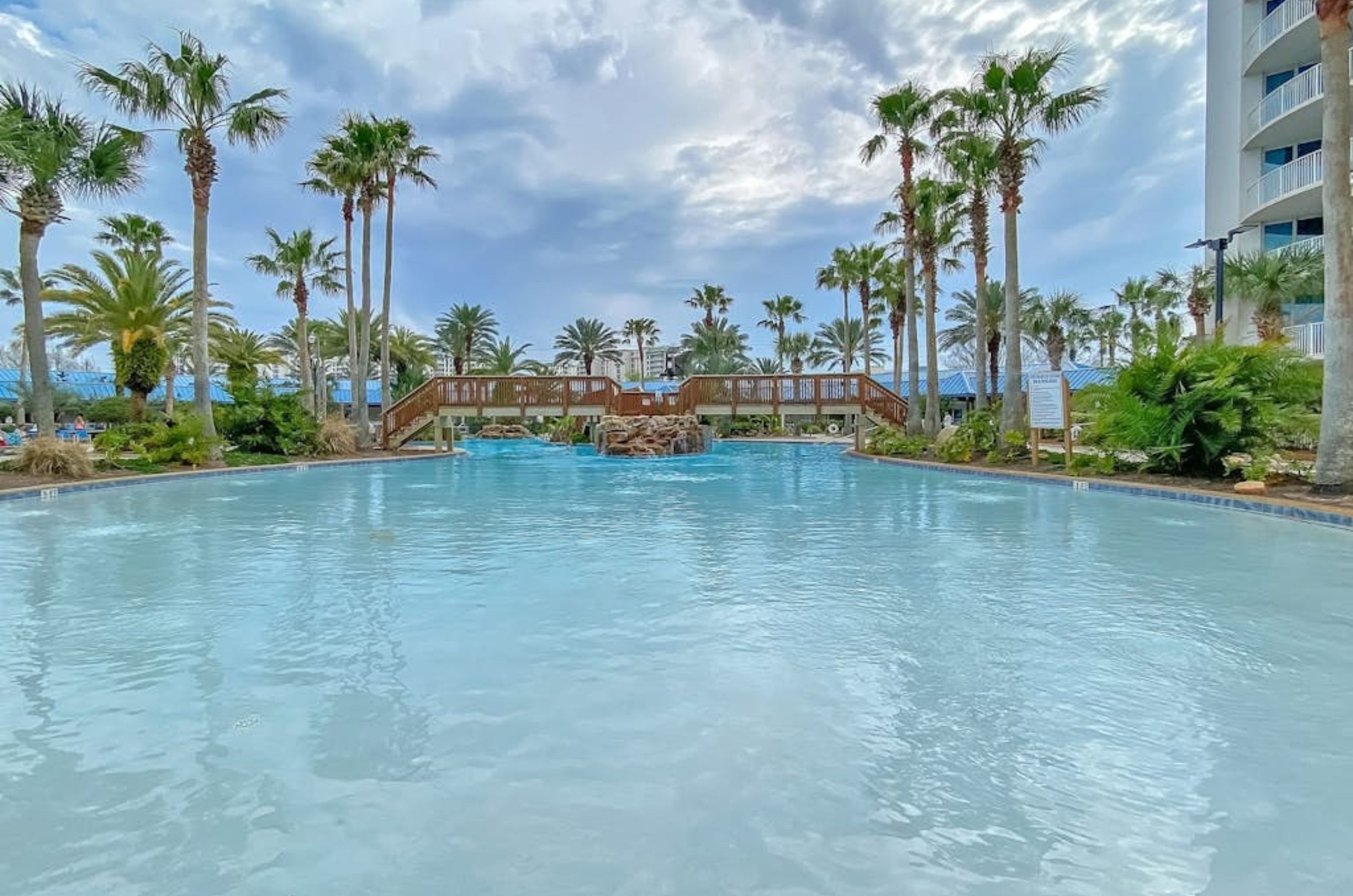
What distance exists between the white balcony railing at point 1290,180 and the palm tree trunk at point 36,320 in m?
28.8

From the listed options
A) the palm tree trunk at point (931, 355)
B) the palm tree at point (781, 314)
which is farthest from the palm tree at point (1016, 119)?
the palm tree at point (781, 314)

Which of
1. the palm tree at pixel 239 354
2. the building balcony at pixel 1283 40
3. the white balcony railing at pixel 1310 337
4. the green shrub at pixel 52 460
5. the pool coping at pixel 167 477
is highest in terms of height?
the building balcony at pixel 1283 40

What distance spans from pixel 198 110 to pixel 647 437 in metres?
14.4

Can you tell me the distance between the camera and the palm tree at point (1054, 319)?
37250 millimetres

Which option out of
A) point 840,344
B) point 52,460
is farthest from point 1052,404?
point 840,344

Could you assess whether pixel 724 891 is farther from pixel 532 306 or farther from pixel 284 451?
pixel 532 306

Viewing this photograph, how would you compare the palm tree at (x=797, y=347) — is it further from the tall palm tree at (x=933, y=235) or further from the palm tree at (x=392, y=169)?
the palm tree at (x=392, y=169)

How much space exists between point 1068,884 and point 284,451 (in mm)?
21654

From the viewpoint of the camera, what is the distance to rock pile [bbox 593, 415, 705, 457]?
936 inches

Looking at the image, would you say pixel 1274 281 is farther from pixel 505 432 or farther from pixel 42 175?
pixel 505 432

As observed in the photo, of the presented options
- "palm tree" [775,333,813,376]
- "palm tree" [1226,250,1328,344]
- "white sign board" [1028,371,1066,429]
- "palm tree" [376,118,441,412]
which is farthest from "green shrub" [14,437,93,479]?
"palm tree" [775,333,813,376]

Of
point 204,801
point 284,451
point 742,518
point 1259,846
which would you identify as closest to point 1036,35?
point 742,518

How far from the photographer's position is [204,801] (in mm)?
2658

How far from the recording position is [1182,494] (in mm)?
11062
